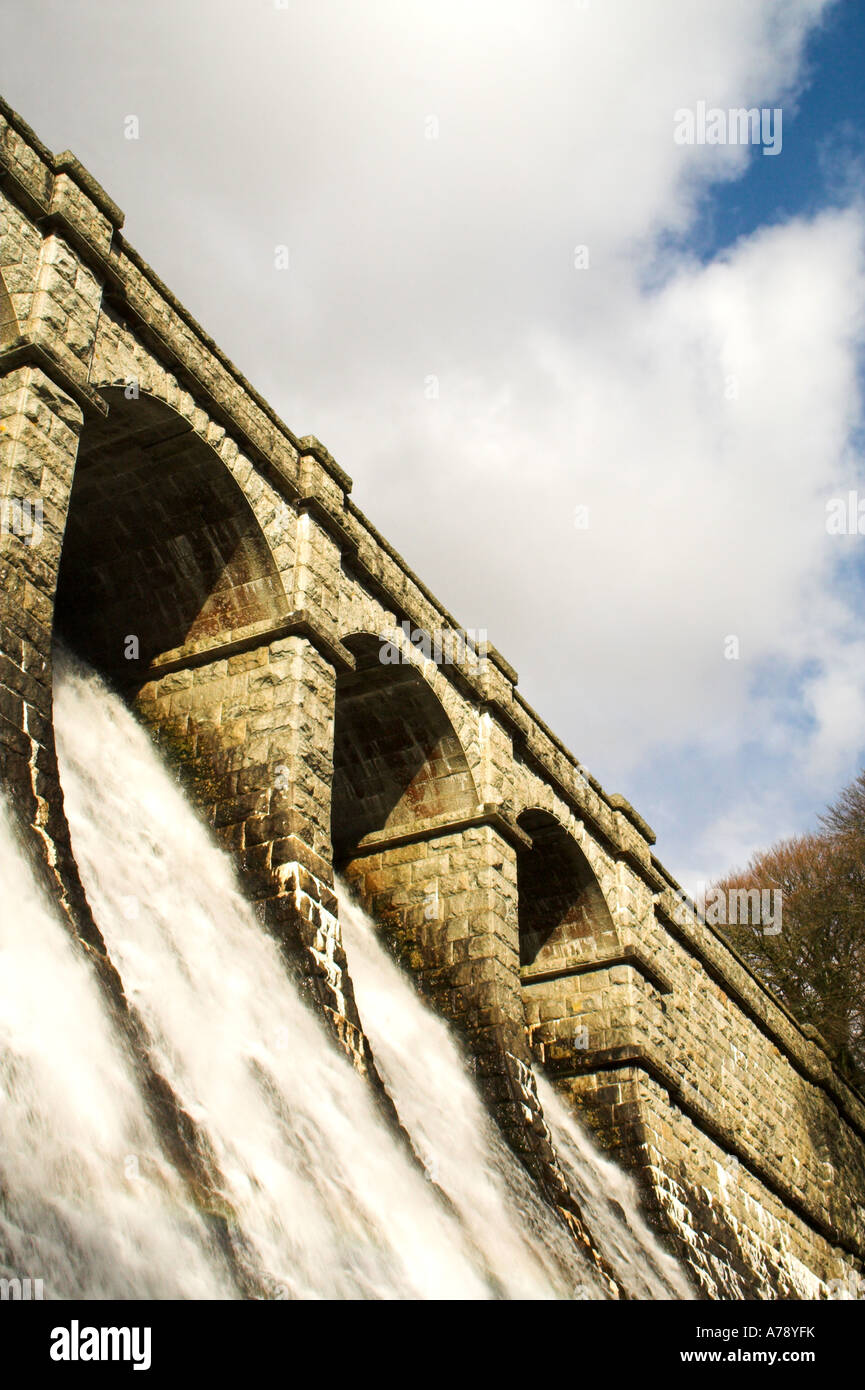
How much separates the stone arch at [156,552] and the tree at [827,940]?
652 inches

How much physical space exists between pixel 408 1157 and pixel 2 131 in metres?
6.61

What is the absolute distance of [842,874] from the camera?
25.6 meters

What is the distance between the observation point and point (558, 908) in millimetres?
14344

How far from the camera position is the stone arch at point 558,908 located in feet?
46.3

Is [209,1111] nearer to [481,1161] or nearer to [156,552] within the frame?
[481,1161]

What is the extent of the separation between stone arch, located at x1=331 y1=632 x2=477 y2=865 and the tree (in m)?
13.6

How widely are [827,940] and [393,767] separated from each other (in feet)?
52.6

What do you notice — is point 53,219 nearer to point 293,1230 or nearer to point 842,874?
point 293,1230

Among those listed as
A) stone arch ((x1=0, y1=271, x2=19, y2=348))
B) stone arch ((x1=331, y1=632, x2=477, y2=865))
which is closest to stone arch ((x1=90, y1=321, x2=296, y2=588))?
stone arch ((x1=0, y1=271, x2=19, y2=348))

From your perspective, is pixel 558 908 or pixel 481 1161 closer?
pixel 481 1161

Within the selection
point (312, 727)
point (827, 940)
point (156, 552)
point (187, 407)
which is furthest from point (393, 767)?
point (827, 940)

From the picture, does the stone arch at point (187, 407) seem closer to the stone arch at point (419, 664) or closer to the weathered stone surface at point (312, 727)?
the weathered stone surface at point (312, 727)

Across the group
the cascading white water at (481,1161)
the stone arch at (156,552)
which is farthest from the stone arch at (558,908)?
the stone arch at (156,552)
